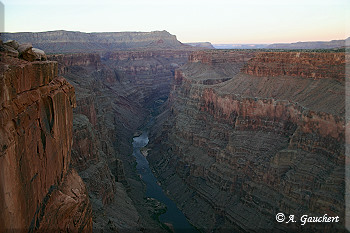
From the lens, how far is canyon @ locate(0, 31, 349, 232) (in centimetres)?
1314

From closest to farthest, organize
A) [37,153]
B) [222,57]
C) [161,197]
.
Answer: [37,153]
[161,197]
[222,57]

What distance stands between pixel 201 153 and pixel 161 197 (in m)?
9.80

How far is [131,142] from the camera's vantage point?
76688 mm

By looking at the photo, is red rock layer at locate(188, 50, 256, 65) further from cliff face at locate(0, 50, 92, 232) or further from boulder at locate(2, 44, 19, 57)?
boulder at locate(2, 44, 19, 57)

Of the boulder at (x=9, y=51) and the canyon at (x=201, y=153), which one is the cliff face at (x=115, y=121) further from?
the boulder at (x=9, y=51)

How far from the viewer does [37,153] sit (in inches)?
546

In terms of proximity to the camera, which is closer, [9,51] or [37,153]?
[37,153]

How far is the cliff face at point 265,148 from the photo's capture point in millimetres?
34375

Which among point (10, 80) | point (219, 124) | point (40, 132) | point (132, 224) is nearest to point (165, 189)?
point (219, 124)

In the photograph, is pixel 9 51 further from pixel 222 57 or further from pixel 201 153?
pixel 222 57

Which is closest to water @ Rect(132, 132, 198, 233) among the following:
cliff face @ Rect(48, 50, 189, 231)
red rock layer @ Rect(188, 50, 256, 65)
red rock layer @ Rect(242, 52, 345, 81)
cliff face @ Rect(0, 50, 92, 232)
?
cliff face @ Rect(48, 50, 189, 231)

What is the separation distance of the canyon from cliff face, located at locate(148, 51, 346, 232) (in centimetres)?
15

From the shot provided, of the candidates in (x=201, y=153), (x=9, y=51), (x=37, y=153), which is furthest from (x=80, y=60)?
(x=37, y=153)

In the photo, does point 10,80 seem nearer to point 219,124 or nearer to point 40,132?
point 40,132
